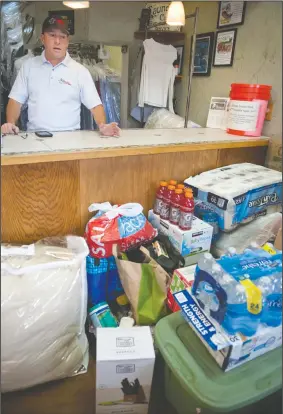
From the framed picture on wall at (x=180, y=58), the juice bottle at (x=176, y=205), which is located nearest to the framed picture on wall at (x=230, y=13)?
the framed picture on wall at (x=180, y=58)

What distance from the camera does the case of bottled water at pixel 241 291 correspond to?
3.11ft

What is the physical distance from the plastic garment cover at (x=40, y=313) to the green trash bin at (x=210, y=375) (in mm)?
392

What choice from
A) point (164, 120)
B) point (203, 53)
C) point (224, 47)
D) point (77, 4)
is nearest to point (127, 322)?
point (164, 120)

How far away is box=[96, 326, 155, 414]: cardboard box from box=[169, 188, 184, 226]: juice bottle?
0.62 m

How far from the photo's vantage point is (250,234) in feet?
5.68

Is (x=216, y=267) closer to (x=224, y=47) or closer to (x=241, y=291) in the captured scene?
(x=241, y=291)

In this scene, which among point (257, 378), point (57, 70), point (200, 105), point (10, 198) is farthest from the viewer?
point (200, 105)

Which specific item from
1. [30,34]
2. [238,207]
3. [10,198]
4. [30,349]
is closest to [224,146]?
[238,207]

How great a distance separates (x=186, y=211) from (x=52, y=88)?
1.26 m

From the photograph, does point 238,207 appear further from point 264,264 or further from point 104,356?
point 104,356

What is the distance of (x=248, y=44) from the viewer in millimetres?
2152

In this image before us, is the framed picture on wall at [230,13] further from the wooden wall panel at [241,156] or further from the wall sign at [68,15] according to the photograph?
the wall sign at [68,15]

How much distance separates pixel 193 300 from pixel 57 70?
5.71ft

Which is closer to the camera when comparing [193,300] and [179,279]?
[193,300]
